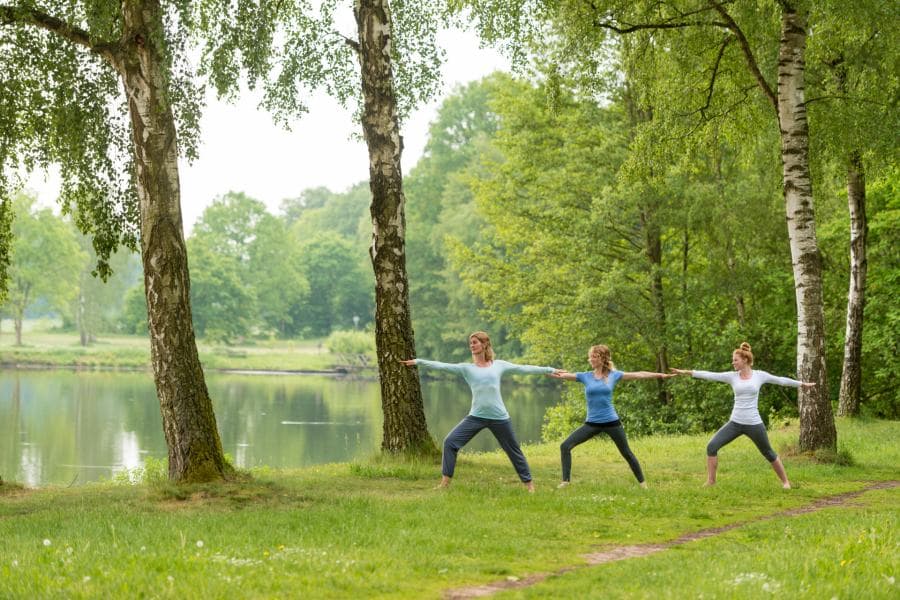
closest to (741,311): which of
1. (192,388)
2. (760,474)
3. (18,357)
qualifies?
(760,474)

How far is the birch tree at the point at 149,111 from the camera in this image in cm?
1227

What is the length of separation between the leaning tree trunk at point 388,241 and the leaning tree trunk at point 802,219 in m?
6.29

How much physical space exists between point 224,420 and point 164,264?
102 ft

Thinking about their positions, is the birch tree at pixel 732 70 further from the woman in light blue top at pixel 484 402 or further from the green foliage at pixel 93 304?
the green foliage at pixel 93 304

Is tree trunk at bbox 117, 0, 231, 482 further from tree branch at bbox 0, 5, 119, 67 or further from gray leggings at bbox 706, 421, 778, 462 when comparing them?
gray leggings at bbox 706, 421, 778, 462

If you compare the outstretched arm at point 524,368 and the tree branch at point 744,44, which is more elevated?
the tree branch at point 744,44

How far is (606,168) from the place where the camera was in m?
29.2

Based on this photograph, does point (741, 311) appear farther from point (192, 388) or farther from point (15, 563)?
point (15, 563)

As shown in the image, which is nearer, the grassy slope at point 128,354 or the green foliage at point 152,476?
the green foliage at point 152,476

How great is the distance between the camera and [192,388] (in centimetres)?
1236

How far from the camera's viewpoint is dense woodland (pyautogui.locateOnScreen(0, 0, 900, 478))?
43.9ft

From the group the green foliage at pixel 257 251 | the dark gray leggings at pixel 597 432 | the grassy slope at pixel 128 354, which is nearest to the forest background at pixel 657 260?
the dark gray leggings at pixel 597 432

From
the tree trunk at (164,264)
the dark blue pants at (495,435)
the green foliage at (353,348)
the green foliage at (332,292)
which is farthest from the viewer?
the green foliage at (332,292)

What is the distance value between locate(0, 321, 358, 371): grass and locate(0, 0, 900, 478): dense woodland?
158ft
